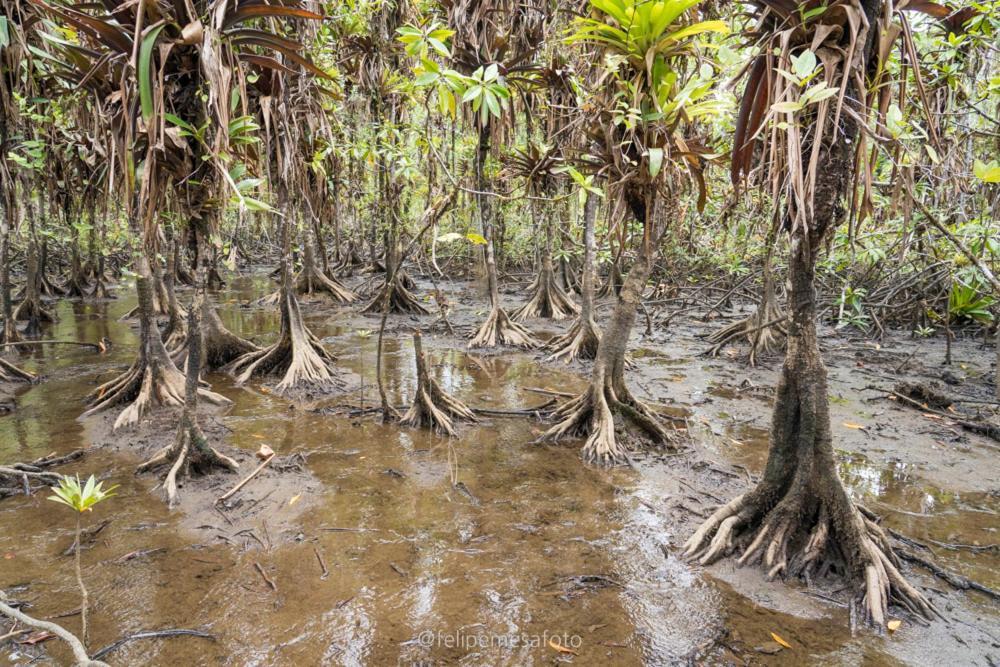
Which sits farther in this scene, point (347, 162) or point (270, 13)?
point (347, 162)

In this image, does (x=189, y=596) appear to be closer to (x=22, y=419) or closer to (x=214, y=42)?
(x=214, y=42)

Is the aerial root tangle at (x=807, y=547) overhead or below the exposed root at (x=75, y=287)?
below

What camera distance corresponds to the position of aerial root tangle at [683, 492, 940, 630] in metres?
2.49

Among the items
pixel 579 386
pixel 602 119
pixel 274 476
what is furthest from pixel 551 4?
pixel 274 476

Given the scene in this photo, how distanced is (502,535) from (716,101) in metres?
2.70

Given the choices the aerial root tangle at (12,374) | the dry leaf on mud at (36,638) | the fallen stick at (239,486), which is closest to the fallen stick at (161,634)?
the dry leaf on mud at (36,638)

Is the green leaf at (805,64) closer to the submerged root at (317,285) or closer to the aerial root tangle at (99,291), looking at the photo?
the submerged root at (317,285)

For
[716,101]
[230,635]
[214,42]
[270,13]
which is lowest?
[230,635]

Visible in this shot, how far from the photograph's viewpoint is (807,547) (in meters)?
2.74

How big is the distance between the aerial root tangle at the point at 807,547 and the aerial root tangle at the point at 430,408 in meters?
2.39

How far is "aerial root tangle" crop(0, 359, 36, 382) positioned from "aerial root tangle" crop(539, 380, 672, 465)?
574 centimetres

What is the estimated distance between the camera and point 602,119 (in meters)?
3.87

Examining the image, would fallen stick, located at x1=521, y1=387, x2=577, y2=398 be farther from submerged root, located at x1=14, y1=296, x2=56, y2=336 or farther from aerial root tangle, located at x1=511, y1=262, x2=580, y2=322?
submerged root, located at x1=14, y1=296, x2=56, y2=336

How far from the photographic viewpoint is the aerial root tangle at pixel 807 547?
2.49 m
